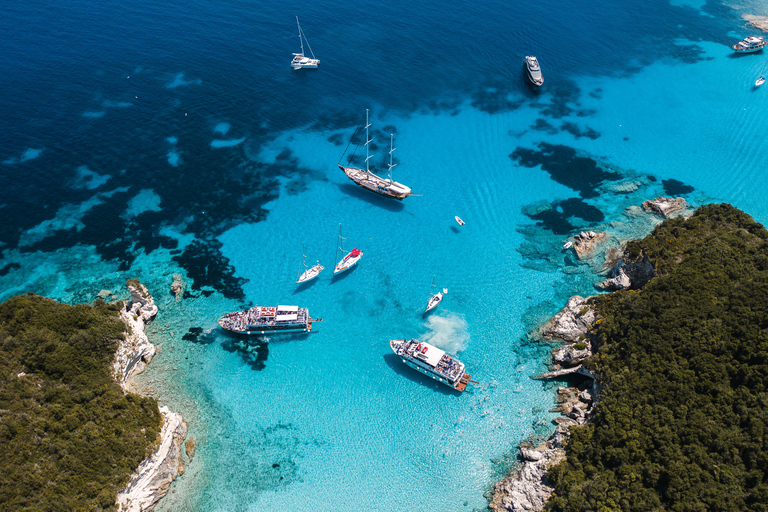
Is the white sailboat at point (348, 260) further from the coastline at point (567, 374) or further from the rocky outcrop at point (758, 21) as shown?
the rocky outcrop at point (758, 21)

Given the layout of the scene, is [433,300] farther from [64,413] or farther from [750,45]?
[750,45]

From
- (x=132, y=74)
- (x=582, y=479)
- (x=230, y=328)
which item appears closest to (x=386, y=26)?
(x=132, y=74)

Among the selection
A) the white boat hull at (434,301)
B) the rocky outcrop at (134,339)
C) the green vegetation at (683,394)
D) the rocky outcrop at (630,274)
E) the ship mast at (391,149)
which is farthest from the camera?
the ship mast at (391,149)

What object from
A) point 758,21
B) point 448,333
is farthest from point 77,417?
point 758,21

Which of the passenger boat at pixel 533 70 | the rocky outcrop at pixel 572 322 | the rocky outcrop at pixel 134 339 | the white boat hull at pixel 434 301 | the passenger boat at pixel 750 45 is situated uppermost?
the passenger boat at pixel 750 45

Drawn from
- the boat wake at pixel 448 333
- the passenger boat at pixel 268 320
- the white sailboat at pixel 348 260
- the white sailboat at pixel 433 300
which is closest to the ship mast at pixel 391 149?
the white sailboat at pixel 348 260

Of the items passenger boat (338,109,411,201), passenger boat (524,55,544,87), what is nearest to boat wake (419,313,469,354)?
passenger boat (338,109,411,201)
